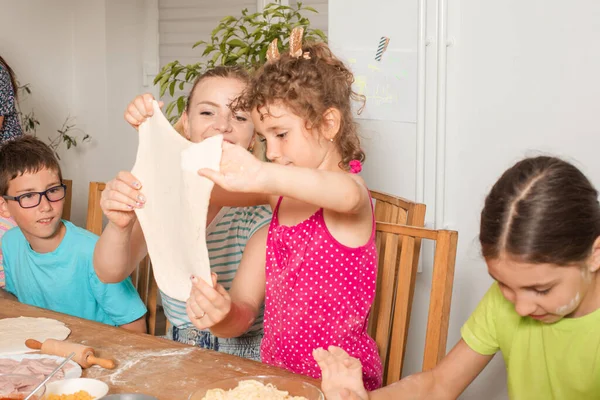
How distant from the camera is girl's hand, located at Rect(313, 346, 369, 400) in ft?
3.88

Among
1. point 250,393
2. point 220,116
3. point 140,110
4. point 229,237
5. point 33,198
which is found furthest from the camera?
point 33,198

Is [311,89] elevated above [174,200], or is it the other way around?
[311,89]

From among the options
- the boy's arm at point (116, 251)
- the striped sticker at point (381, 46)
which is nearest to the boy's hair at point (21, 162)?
the boy's arm at point (116, 251)

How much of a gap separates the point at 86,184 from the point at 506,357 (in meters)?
3.59

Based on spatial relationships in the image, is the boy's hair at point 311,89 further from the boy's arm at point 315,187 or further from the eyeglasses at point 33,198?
the eyeglasses at point 33,198

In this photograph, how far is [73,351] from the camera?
133 cm

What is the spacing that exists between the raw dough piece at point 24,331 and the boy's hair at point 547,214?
924 millimetres

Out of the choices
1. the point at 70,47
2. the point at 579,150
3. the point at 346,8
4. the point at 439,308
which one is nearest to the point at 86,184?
the point at 70,47

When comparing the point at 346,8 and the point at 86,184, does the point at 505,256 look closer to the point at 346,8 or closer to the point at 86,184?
the point at 346,8

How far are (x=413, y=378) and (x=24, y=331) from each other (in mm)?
818

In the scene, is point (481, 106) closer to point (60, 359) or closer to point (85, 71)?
point (60, 359)

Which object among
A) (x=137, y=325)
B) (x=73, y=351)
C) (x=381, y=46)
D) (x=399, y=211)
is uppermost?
(x=381, y=46)

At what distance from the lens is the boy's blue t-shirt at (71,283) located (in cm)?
195

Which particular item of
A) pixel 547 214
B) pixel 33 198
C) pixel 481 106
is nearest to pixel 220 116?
pixel 33 198
